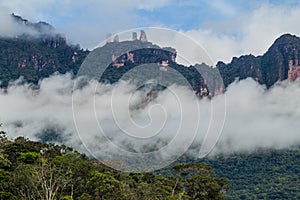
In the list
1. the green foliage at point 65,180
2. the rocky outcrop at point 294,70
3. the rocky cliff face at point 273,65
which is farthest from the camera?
the rocky cliff face at point 273,65

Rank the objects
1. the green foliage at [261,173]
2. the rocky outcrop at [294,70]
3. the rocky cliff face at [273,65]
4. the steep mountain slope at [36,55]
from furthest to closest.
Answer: the rocky cliff face at [273,65] < the rocky outcrop at [294,70] < the steep mountain slope at [36,55] < the green foliage at [261,173]

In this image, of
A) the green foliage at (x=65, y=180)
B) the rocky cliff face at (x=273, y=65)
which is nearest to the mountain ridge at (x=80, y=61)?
the rocky cliff face at (x=273, y=65)

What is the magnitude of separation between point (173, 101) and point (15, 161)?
12.1 m

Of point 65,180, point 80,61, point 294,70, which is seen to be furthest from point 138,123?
point 80,61

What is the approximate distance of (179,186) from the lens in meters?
34.9

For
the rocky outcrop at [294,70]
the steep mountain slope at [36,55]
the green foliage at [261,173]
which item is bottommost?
the green foliage at [261,173]

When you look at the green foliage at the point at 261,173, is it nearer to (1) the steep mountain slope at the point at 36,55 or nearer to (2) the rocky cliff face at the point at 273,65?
(2) the rocky cliff face at the point at 273,65

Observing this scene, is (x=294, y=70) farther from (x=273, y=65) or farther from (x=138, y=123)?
(x=138, y=123)

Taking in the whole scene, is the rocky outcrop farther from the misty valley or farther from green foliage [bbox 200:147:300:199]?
green foliage [bbox 200:147:300:199]

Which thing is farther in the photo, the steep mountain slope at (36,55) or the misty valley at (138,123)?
the steep mountain slope at (36,55)

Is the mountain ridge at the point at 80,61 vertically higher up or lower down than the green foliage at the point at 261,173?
higher up

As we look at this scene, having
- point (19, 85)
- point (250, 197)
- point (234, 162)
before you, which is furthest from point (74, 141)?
point (19, 85)

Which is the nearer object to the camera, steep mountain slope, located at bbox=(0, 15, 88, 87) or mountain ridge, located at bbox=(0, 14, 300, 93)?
mountain ridge, located at bbox=(0, 14, 300, 93)

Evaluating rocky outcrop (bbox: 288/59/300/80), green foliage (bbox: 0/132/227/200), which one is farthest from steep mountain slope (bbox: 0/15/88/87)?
green foliage (bbox: 0/132/227/200)
